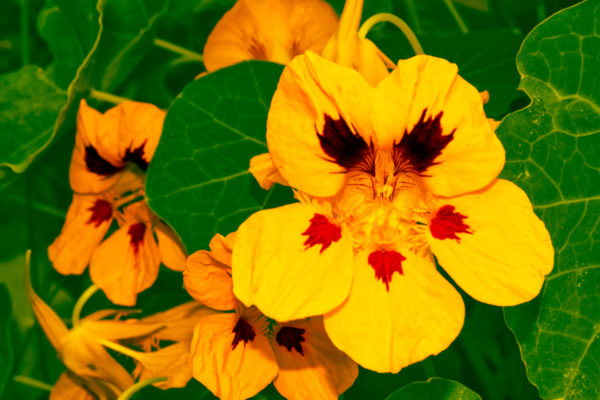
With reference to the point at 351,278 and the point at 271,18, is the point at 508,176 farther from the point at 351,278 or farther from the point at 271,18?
the point at 271,18

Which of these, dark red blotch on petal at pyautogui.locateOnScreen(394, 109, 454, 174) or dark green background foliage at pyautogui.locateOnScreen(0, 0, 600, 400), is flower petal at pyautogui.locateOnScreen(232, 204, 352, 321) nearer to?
dark red blotch on petal at pyautogui.locateOnScreen(394, 109, 454, 174)

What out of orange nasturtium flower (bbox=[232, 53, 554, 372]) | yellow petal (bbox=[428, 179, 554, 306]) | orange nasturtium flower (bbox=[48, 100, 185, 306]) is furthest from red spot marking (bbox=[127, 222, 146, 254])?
yellow petal (bbox=[428, 179, 554, 306])

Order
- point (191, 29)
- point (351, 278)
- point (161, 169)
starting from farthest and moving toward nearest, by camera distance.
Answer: point (191, 29) < point (161, 169) < point (351, 278)

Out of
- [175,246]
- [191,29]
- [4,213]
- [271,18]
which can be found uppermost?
[271,18]

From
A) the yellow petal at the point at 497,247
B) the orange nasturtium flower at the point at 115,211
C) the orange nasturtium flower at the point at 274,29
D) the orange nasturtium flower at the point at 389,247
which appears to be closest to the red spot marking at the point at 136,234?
the orange nasturtium flower at the point at 115,211

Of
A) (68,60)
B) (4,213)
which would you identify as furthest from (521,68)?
(4,213)

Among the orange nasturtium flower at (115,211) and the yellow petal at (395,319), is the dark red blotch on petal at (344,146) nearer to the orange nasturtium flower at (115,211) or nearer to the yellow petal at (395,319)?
the yellow petal at (395,319)

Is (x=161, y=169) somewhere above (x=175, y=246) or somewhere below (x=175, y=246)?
above

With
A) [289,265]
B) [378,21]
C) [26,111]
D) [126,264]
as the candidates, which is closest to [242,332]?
[289,265]
